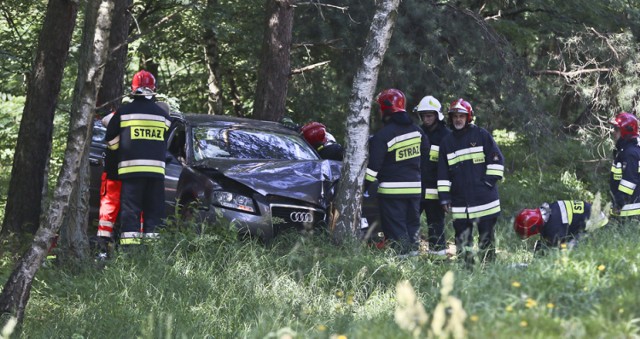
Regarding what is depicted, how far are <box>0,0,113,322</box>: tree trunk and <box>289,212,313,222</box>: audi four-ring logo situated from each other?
7.16 feet

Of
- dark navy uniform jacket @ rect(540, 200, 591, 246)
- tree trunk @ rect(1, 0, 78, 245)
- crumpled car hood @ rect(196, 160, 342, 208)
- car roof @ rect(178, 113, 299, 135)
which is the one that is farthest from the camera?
tree trunk @ rect(1, 0, 78, 245)

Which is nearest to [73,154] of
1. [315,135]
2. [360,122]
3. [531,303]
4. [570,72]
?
[360,122]

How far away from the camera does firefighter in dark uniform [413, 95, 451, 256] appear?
32.1 feet

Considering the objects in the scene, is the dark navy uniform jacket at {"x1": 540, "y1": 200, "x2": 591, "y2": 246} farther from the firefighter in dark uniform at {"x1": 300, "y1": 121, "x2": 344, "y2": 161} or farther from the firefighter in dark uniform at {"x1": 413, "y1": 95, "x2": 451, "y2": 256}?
the firefighter in dark uniform at {"x1": 300, "y1": 121, "x2": 344, "y2": 161}

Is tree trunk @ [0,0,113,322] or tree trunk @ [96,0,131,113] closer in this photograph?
tree trunk @ [0,0,113,322]

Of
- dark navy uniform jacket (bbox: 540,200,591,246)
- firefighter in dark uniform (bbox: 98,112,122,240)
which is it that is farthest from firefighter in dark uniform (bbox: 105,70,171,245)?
dark navy uniform jacket (bbox: 540,200,591,246)

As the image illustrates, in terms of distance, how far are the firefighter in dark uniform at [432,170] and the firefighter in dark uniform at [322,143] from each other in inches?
49.2

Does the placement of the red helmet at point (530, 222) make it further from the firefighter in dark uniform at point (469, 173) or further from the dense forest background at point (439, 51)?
the dense forest background at point (439, 51)

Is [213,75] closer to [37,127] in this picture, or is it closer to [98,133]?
[98,133]

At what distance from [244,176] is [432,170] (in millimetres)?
2054

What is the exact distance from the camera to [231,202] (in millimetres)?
8750

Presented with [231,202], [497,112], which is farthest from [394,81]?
[231,202]

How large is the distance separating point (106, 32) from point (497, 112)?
9242 mm

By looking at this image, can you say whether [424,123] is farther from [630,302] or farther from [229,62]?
[229,62]
